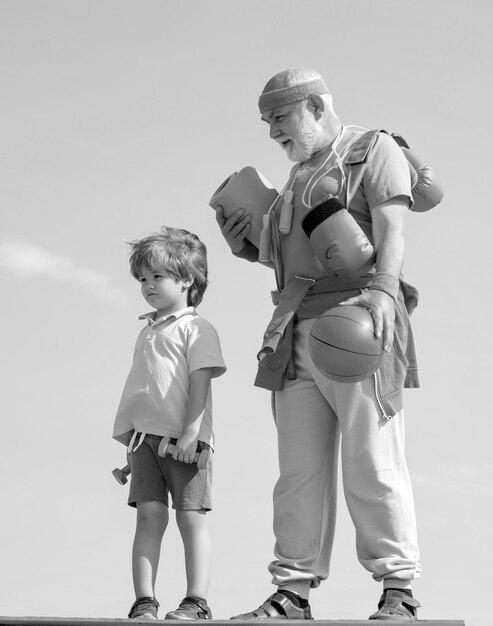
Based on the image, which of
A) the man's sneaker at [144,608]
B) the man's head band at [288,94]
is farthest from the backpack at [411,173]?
the man's sneaker at [144,608]

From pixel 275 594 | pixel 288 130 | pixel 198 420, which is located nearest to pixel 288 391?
pixel 198 420

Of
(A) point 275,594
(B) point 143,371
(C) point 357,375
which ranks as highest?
(B) point 143,371

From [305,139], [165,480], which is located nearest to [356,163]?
[305,139]

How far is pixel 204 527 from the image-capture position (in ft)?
16.8

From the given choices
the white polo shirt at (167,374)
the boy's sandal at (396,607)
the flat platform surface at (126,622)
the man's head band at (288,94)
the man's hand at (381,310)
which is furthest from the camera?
the white polo shirt at (167,374)

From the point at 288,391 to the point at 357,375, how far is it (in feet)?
1.89

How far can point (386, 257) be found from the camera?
4.63 m

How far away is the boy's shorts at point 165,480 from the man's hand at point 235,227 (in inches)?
39.9

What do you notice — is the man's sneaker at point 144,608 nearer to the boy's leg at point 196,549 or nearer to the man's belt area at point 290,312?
the boy's leg at point 196,549

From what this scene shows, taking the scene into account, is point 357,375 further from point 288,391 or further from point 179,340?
point 179,340

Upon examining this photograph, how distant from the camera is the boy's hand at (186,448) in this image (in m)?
5.11

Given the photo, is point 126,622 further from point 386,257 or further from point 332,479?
point 386,257

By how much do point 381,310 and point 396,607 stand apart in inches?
47.9

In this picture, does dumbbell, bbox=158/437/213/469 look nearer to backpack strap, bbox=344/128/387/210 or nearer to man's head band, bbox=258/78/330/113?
backpack strap, bbox=344/128/387/210
